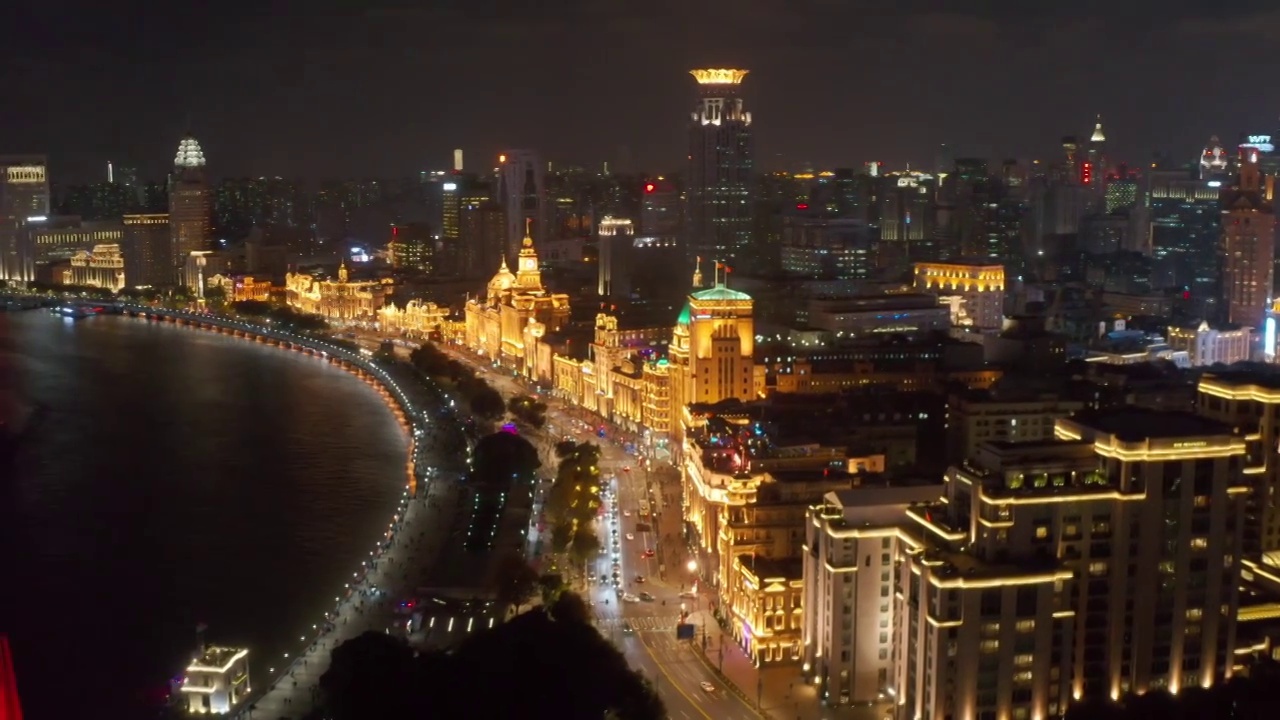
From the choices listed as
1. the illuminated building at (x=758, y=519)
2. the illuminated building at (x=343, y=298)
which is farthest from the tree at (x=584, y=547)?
the illuminated building at (x=343, y=298)

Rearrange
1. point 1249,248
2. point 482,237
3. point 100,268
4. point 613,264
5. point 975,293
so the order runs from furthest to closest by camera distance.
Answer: point 100,268, point 482,237, point 613,264, point 975,293, point 1249,248

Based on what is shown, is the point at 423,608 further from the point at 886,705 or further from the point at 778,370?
the point at 778,370

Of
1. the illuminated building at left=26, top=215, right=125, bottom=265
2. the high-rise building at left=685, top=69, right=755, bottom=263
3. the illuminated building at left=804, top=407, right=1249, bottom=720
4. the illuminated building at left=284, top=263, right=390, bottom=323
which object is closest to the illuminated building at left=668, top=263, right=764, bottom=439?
the illuminated building at left=804, top=407, right=1249, bottom=720

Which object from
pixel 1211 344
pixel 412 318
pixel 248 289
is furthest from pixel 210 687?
pixel 248 289

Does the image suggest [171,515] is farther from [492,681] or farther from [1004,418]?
[1004,418]

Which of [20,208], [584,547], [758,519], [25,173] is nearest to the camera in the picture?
[758,519]

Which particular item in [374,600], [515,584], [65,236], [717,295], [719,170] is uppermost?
[719,170]

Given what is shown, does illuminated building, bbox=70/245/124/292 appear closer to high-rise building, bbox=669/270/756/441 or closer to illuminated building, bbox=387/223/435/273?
illuminated building, bbox=387/223/435/273

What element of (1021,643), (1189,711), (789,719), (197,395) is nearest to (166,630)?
(789,719)
